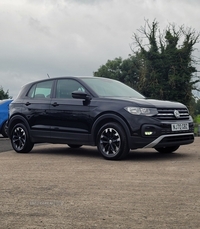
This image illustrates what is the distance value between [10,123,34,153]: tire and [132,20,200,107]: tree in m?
51.1

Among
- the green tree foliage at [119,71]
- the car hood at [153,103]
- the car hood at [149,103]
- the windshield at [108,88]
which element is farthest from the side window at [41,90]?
the green tree foliage at [119,71]

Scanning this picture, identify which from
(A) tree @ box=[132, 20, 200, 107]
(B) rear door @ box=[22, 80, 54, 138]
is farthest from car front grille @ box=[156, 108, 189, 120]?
(A) tree @ box=[132, 20, 200, 107]

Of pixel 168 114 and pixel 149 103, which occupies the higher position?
pixel 149 103

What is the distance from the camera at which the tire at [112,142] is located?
31.4 ft

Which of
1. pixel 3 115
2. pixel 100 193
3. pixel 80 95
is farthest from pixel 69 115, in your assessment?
pixel 3 115

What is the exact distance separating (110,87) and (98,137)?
54.3 inches

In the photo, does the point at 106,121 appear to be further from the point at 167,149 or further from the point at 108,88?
the point at 167,149

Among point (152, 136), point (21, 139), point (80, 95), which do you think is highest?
Result: point (80, 95)

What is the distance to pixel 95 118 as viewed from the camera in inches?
394

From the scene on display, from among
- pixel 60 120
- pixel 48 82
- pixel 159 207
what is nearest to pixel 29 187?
pixel 159 207

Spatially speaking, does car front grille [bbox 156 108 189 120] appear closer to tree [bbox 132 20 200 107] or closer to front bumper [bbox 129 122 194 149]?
front bumper [bbox 129 122 194 149]

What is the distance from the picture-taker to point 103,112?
9.88 meters

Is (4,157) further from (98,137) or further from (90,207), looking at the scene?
(90,207)

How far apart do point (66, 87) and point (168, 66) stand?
5475 cm
